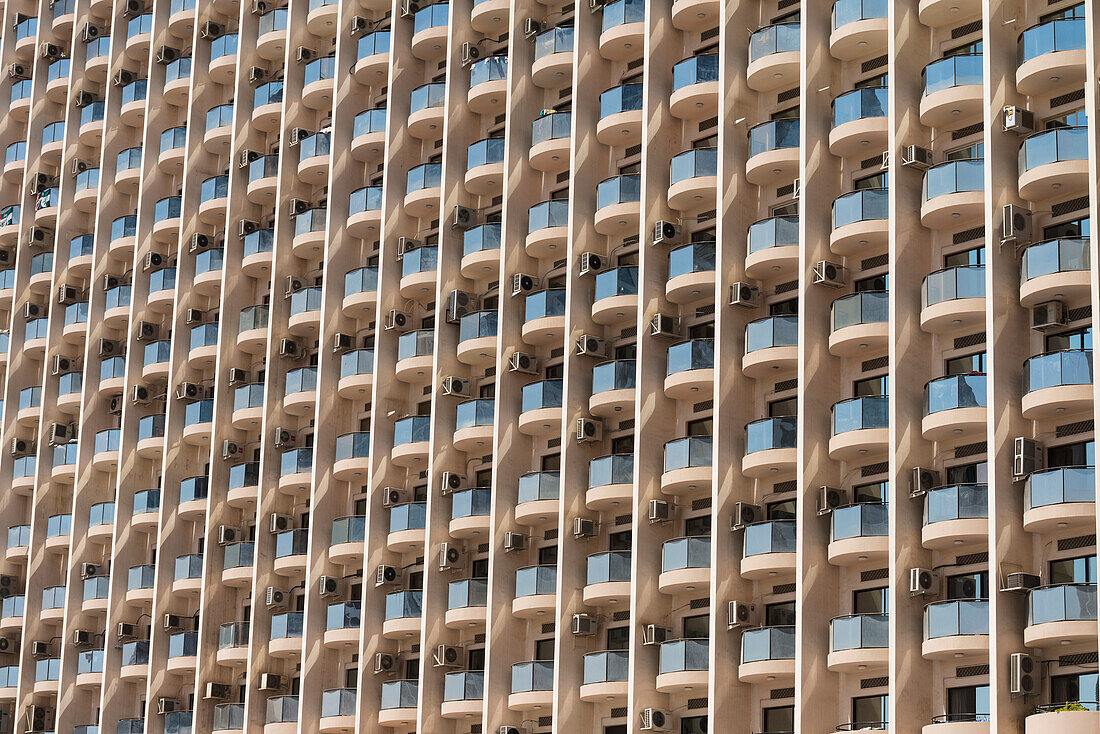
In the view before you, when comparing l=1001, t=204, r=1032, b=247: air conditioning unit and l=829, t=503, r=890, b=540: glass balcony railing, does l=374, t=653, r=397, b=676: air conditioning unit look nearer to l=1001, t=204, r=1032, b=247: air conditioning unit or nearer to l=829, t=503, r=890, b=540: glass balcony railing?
l=829, t=503, r=890, b=540: glass balcony railing

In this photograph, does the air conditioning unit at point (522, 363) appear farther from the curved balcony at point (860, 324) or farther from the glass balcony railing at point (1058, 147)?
the glass balcony railing at point (1058, 147)

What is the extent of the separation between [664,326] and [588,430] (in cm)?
429

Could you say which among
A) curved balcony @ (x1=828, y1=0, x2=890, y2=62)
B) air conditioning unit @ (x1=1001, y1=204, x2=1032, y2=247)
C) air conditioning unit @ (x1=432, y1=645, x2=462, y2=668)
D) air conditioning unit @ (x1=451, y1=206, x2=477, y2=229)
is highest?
curved balcony @ (x1=828, y1=0, x2=890, y2=62)

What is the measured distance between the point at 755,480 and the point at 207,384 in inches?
1166

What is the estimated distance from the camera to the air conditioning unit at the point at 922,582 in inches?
2012

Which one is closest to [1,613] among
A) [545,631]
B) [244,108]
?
[244,108]

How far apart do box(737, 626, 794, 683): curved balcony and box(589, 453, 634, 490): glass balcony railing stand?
7.59m

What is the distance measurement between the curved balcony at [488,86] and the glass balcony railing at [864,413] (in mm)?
20819

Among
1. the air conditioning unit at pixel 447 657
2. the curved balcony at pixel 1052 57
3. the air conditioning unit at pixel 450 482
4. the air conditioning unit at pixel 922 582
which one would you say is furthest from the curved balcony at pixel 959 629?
the air conditioning unit at pixel 450 482

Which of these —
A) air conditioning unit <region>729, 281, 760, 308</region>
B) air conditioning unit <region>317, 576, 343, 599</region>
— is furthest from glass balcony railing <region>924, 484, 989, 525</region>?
air conditioning unit <region>317, 576, 343, 599</region>

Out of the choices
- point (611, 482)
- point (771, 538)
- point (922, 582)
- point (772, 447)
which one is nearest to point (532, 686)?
point (611, 482)

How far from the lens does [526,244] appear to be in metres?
66.8

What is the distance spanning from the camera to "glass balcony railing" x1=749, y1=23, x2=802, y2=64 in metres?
60.2

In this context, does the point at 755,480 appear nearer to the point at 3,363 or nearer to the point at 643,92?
the point at 643,92
